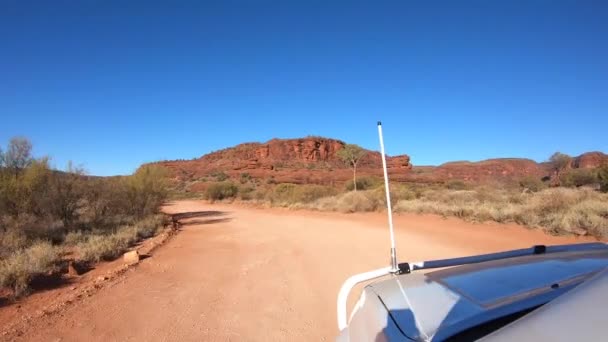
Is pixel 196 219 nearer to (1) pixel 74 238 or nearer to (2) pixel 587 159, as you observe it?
(1) pixel 74 238

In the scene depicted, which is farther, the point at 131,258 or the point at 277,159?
the point at 277,159

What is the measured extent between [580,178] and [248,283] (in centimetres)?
2868

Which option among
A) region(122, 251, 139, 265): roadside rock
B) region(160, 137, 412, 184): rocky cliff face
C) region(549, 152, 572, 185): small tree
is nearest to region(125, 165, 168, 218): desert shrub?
region(122, 251, 139, 265): roadside rock

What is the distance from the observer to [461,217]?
498 inches

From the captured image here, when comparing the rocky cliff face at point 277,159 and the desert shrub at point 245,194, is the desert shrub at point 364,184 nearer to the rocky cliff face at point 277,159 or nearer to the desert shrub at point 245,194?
the desert shrub at point 245,194

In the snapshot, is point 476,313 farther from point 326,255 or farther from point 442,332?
point 326,255

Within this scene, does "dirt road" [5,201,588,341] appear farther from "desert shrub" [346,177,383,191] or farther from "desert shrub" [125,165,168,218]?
"desert shrub" [346,177,383,191]

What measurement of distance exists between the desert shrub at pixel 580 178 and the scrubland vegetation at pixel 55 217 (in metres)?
27.7

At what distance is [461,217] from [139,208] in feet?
45.2

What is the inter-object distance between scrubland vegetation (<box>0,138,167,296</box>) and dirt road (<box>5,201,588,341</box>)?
156 centimetres

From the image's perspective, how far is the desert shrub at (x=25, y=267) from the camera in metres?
5.78

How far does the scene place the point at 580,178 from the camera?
82.6ft

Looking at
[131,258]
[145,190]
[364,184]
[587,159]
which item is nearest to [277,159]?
[364,184]

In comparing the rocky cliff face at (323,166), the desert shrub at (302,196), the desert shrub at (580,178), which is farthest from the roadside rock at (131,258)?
the rocky cliff face at (323,166)
